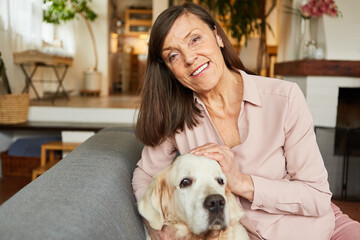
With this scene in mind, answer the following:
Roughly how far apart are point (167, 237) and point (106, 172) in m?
0.28

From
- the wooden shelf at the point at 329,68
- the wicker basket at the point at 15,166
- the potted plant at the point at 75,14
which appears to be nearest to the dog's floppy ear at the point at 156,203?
the wooden shelf at the point at 329,68

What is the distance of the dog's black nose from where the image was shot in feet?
3.27

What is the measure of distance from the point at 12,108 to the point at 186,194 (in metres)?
3.12

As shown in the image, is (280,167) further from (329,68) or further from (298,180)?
(329,68)

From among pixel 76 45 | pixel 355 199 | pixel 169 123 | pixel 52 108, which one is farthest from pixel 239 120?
pixel 76 45

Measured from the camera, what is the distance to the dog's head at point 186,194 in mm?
1027

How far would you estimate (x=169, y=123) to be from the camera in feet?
4.63

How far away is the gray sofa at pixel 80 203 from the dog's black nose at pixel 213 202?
0.24 metres

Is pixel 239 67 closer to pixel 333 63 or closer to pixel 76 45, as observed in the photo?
pixel 333 63

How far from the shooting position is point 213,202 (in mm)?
997

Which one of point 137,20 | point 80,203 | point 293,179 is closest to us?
point 80,203

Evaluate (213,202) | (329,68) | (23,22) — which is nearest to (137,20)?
(23,22)

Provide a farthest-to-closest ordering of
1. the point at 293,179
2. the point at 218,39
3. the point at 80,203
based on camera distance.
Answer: the point at 218,39
the point at 293,179
the point at 80,203

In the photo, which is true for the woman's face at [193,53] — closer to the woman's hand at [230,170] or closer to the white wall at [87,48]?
the woman's hand at [230,170]
